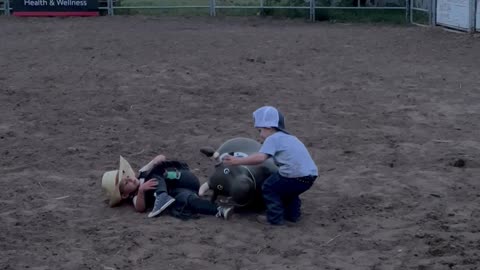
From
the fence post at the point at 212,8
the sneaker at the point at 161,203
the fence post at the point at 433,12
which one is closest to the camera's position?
the sneaker at the point at 161,203

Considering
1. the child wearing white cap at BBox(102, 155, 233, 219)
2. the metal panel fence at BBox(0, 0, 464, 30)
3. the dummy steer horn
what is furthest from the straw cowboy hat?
the metal panel fence at BBox(0, 0, 464, 30)

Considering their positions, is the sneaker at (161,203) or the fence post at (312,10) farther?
the fence post at (312,10)

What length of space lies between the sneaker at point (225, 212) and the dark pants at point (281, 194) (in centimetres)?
30

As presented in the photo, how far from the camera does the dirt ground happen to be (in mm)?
6484

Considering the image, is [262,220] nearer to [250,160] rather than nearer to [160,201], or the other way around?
[250,160]

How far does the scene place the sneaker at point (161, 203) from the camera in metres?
7.29

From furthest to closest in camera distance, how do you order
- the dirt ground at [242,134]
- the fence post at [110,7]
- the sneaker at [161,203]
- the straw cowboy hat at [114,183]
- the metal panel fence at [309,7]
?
the fence post at [110,7]
the metal panel fence at [309,7]
the straw cowboy hat at [114,183]
the sneaker at [161,203]
the dirt ground at [242,134]

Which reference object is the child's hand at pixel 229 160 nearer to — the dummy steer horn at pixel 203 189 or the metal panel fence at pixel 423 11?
the dummy steer horn at pixel 203 189

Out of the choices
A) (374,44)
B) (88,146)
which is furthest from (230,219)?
(374,44)

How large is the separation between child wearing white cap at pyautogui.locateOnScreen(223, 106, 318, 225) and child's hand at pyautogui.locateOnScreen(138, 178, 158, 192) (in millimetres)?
657

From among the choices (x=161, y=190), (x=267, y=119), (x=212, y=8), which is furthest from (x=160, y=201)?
(x=212, y=8)

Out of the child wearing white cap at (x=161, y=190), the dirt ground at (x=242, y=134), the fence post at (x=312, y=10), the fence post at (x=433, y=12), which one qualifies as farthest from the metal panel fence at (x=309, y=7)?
the child wearing white cap at (x=161, y=190)

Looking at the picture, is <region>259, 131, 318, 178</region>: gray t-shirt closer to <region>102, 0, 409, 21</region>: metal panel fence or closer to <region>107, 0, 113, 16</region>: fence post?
<region>102, 0, 409, 21</region>: metal panel fence

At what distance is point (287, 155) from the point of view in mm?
7133
